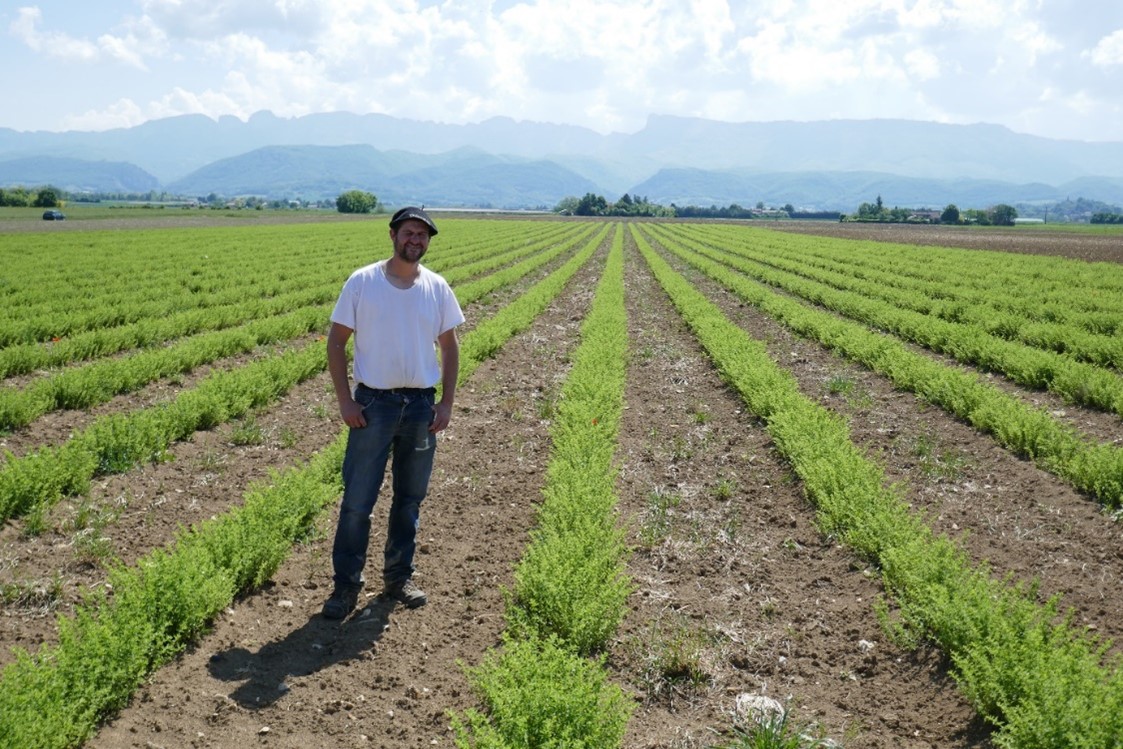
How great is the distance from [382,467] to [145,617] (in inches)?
63.5

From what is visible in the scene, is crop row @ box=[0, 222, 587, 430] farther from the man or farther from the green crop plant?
the green crop plant

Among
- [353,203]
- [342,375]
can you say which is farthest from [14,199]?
[342,375]

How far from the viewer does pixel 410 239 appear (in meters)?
4.94

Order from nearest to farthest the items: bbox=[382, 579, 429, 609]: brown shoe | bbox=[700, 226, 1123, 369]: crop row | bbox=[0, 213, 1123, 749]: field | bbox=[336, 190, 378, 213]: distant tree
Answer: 1. bbox=[0, 213, 1123, 749]: field
2. bbox=[382, 579, 429, 609]: brown shoe
3. bbox=[700, 226, 1123, 369]: crop row
4. bbox=[336, 190, 378, 213]: distant tree

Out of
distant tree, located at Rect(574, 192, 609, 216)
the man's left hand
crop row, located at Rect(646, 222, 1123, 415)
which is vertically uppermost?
distant tree, located at Rect(574, 192, 609, 216)

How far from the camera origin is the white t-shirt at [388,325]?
16.5 ft

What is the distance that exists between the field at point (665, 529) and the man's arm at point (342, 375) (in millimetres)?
1318

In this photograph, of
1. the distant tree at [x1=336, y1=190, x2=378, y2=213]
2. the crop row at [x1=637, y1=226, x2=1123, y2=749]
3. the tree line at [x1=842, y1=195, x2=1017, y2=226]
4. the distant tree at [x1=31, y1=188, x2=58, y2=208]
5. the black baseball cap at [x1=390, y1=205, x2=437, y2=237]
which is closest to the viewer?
the crop row at [x1=637, y1=226, x2=1123, y2=749]

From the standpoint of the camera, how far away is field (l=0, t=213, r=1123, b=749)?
168 inches

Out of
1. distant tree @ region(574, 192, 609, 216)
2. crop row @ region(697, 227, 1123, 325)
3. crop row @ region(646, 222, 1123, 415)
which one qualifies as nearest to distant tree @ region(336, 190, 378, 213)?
distant tree @ region(574, 192, 609, 216)

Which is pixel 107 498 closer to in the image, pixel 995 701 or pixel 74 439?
pixel 74 439

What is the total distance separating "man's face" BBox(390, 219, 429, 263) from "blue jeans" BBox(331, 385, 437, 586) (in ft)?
2.98

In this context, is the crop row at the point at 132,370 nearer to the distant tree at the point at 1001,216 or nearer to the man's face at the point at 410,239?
the man's face at the point at 410,239

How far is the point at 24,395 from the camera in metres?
9.41
